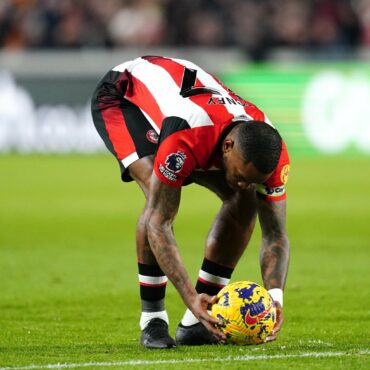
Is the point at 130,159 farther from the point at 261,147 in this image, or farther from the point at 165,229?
the point at 261,147

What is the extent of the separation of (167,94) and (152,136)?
0.27 m

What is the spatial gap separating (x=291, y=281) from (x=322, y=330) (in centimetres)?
260

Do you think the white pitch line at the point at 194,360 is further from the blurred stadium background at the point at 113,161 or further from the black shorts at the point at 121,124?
the blurred stadium background at the point at 113,161

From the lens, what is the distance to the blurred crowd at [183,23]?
77.8ft

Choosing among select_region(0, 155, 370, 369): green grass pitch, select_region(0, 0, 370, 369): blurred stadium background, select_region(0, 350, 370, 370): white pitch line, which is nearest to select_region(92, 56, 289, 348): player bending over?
select_region(0, 350, 370, 370): white pitch line

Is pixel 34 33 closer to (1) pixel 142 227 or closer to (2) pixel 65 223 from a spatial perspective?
(2) pixel 65 223

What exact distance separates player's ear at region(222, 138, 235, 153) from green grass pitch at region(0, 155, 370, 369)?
112 centimetres

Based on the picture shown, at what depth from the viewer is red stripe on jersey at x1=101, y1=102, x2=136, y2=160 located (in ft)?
23.1

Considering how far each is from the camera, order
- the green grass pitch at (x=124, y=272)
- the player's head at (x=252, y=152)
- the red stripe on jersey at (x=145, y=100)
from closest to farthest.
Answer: the player's head at (x=252, y=152)
the green grass pitch at (x=124, y=272)
the red stripe on jersey at (x=145, y=100)

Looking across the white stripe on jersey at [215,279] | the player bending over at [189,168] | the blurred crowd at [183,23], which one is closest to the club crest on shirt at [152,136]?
the player bending over at [189,168]

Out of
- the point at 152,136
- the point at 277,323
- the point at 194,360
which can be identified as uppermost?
the point at 152,136

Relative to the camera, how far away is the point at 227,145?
618 centimetres

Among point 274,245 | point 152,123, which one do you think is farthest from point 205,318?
point 152,123

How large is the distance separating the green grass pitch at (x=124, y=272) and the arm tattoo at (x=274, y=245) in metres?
0.40
